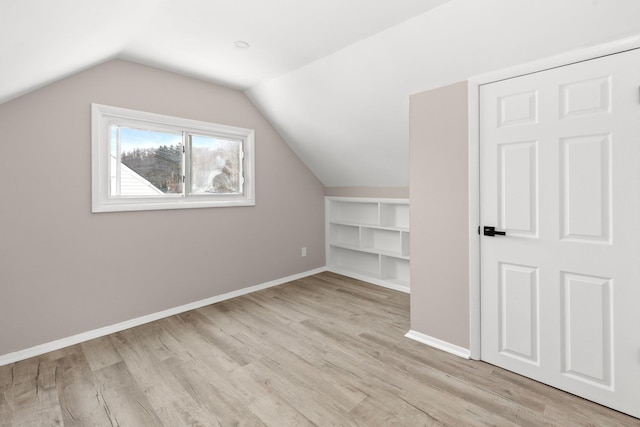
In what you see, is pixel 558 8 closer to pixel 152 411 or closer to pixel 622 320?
pixel 622 320

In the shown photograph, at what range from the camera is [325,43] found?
2592mm

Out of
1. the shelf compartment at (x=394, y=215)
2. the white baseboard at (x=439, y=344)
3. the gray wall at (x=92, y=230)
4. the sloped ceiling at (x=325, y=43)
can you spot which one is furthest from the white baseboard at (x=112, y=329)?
the white baseboard at (x=439, y=344)

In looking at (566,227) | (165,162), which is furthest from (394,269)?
(165,162)

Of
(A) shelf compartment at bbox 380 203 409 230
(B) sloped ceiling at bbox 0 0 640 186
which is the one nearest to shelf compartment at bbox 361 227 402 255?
(A) shelf compartment at bbox 380 203 409 230

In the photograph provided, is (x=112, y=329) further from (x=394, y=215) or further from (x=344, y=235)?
(x=394, y=215)

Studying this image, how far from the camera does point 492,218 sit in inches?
85.8

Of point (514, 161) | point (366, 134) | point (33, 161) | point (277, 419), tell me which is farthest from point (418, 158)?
point (33, 161)

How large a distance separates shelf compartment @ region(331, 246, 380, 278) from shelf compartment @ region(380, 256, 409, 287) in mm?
144

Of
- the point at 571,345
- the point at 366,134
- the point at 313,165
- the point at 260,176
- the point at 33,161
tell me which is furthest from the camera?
the point at 313,165

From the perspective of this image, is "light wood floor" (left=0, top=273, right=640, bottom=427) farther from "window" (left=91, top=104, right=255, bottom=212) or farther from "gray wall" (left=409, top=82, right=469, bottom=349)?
"window" (left=91, top=104, right=255, bottom=212)

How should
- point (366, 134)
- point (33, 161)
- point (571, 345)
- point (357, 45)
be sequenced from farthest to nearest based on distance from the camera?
1. point (366, 134)
2. point (357, 45)
3. point (33, 161)
4. point (571, 345)

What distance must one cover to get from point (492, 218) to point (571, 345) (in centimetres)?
88

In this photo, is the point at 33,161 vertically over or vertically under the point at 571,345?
over

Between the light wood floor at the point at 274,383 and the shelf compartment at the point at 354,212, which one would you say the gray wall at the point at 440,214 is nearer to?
the light wood floor at the point at 274,383
